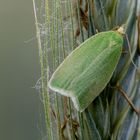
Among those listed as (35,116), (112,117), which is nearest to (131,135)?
(112,117)

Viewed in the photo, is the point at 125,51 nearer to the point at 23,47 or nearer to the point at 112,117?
the point at 112,117

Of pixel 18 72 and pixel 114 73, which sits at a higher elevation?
pixel 114 73

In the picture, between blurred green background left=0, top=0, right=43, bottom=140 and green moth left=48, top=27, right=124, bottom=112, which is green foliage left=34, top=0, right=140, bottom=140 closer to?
green moth left=48, top=27, right=124, bottom=112

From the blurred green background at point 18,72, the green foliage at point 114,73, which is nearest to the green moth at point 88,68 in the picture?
the green foliage at point 114,73

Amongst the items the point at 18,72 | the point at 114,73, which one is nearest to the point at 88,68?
the point at 114,73

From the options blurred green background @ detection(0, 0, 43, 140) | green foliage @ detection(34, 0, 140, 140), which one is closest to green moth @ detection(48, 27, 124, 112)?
green foliage @ detection(34, 0, 140, 140)

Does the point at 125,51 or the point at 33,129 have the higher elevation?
the point at 125,51

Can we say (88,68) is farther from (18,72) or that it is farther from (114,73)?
(18,72)
